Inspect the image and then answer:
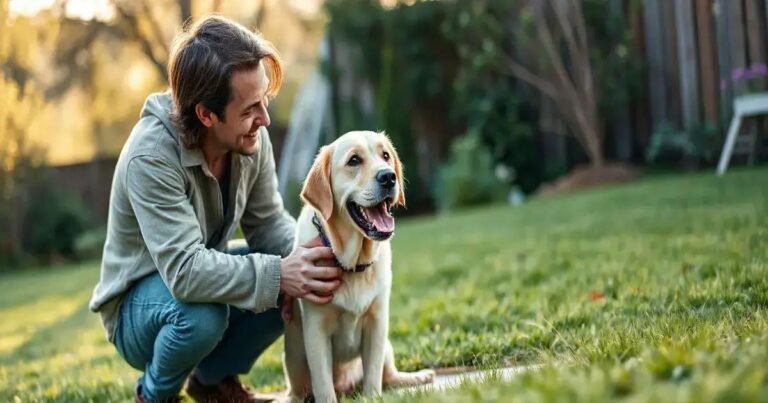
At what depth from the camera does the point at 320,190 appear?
3100 millimetres

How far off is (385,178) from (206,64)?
0.78m

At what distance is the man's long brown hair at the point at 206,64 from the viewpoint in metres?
3.02

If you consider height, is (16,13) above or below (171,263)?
above

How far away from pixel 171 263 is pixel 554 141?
914 centimetres

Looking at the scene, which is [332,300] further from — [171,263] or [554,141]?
[554,141]

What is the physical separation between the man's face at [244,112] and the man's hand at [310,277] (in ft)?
1.66

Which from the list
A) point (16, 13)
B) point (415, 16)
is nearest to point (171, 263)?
point (415, 16)

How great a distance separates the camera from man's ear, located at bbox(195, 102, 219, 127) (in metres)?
3.08

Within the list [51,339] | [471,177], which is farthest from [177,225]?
[471,177]

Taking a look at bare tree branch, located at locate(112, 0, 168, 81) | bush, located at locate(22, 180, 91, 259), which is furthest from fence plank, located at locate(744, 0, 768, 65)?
bush, located at locate(22, 180, 91, 259)

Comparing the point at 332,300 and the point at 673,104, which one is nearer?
the point at 332,300

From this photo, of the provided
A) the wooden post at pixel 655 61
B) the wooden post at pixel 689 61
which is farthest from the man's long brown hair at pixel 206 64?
the wooden post at pixel 655 61

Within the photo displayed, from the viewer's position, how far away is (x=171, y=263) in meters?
2.98

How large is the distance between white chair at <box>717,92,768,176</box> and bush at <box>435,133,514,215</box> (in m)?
3.24
